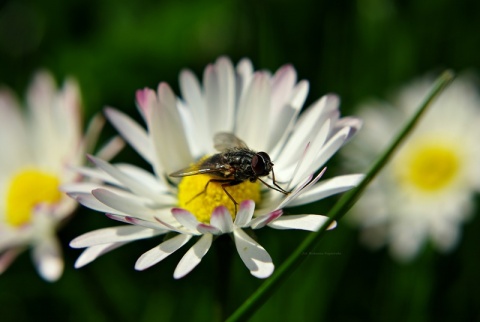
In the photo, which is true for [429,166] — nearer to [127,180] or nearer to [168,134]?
[168,134]

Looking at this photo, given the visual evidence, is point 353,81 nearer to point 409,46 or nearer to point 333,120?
point 409,46

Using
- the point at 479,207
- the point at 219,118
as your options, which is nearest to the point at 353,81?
the point at 479,207

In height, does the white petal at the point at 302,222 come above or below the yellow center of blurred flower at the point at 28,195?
below

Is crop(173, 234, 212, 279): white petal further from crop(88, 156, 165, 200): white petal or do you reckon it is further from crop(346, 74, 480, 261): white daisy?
crop(346, 74, 480, 261): white daisy

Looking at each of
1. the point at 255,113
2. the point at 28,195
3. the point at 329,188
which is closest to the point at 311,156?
the point at 329,188

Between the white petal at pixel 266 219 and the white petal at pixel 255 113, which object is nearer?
the white petal at pixel 266 219

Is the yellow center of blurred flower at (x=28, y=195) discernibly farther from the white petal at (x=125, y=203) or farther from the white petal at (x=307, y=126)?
the white petal at (x=307, y=126)

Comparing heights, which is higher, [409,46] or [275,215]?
[409,46]

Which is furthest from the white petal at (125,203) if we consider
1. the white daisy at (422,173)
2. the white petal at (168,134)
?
the white daisy at (422,173)
